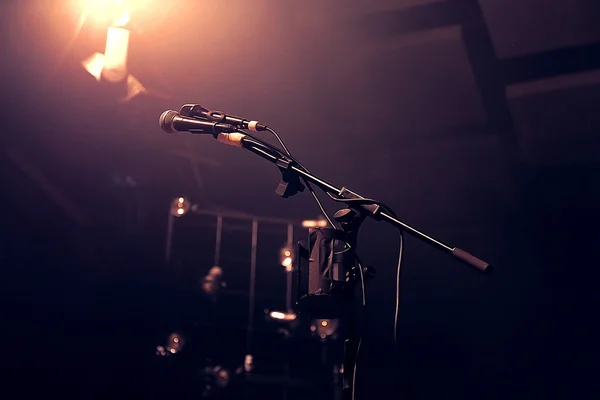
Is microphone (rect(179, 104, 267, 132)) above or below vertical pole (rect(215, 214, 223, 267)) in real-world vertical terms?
below

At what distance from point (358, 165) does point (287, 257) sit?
1004 millimetres

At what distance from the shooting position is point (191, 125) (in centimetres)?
167

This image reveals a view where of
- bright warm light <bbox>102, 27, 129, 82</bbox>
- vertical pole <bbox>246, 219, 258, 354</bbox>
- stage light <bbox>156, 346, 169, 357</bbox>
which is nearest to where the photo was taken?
bright warm light <bbox>102, 27, 129, 82</bbox>

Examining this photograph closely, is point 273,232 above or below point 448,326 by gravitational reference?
above

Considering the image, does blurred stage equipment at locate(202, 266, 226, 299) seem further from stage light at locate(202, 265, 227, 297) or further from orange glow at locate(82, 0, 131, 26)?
orange glow at locate(82, 0, 131, 26)

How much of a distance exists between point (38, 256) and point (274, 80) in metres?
1.90

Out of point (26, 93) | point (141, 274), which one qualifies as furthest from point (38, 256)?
point (26, 93)

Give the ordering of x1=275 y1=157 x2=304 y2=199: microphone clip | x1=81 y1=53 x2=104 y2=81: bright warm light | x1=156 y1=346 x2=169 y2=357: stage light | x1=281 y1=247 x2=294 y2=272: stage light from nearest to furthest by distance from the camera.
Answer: x1=275 y1=157 x2=304 y2=199: microphone clip → x1=81 y1=53 x2=104 y2=81: bright warm light → x1=156 y1=346 x2=169 y2=357: stage light → x1=281 y1=247 x2=294 y2=272: stage light

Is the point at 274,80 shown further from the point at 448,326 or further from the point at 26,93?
the point at 448,326

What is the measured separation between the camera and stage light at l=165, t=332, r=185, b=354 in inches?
160

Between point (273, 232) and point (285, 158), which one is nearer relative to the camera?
point (285, 158)

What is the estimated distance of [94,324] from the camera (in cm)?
373

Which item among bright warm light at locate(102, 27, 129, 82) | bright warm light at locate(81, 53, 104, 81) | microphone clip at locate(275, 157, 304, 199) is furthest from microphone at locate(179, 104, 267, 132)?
bright warm light at locate(81, 53, 104, 81)

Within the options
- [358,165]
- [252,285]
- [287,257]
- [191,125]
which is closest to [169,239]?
[252,285]
